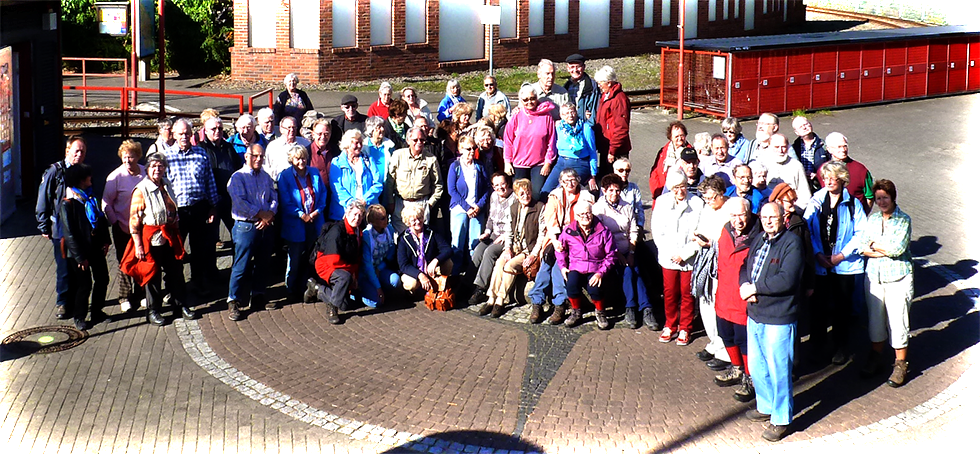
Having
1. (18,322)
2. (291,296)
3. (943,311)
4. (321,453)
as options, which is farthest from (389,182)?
(943,311)

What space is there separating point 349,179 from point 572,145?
2426 mm

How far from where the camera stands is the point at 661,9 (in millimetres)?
39844

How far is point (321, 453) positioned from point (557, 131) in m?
5.53

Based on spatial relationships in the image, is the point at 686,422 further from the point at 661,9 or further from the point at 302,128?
the point at 661,9

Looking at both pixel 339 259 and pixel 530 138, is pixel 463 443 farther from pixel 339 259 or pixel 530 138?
pixel 530 138

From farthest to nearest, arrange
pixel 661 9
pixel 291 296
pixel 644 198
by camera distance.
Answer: pixel 661 9
pixel 644 198
pixel 291 296

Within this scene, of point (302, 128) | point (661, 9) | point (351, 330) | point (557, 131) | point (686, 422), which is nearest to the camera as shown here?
point (686, 422)

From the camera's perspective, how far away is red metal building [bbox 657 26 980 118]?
79.2 feet

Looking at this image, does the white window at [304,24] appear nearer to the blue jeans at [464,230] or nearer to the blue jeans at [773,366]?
the blue jeans at [464,230]

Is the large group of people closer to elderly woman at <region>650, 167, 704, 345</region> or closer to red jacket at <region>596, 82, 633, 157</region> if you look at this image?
elderly woman at <region>650, 167, 704, 345</region>

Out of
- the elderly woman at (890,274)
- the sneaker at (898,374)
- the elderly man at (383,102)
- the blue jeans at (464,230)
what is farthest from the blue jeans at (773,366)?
the elderly man at (383,102)

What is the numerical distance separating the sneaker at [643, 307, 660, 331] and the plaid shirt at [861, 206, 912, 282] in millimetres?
2111

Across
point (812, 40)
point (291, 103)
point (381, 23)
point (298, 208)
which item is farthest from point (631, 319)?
point (381, 23)

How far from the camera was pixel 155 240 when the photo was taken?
1070 centimetres
